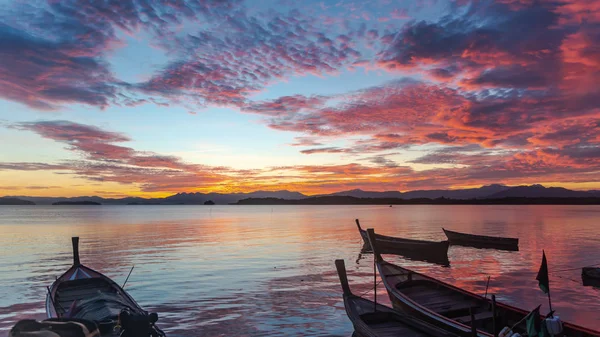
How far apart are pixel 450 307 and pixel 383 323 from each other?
13.0ft

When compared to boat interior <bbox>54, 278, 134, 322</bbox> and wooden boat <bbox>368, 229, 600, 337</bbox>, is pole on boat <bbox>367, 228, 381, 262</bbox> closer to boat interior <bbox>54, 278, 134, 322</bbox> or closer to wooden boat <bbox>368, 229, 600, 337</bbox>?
wooden boat <bbox>368, 229, 600, 337</bbox>

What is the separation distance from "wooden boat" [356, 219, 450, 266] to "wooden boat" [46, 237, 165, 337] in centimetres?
3125

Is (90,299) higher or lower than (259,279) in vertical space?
higher

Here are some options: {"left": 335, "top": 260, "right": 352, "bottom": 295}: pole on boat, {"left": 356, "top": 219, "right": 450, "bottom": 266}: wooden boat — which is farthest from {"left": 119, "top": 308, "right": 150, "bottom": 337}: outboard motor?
{"left": 356, "top": 219, "right": 450, "bottom": 266}: wooden boat

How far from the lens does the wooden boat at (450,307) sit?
16.0 metres

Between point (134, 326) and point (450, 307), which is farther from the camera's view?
point (450, 307)

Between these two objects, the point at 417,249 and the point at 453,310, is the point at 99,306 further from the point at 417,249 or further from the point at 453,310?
the point at 417,249

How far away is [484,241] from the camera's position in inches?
2391

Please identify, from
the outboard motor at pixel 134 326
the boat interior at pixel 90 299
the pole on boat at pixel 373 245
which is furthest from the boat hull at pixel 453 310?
the boat interior at pixel 90 299

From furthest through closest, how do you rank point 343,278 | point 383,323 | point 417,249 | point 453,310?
point 417,249 < point 343,278 < point 453,310 < point 383,323

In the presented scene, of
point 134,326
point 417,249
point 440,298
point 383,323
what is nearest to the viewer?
point 134,326

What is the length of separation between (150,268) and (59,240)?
42292mm

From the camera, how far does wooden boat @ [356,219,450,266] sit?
4872 cm

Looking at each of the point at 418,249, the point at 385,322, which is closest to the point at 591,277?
the point at 418,249
